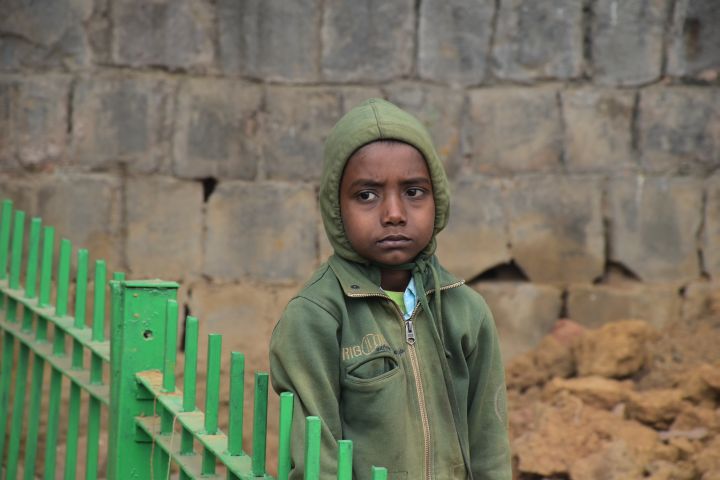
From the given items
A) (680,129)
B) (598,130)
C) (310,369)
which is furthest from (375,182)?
(680,129)

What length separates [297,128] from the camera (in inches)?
216

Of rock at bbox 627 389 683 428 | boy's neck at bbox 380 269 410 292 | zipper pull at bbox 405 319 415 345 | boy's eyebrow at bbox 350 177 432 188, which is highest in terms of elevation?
boy's eyebrow at bbox 350 177 432 188

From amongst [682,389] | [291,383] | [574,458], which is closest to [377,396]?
[291,383]

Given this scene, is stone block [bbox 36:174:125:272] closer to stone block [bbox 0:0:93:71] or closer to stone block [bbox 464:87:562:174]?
stone block [bbox 0:0:93:71]

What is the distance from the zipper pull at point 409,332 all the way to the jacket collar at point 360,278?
0.10 m

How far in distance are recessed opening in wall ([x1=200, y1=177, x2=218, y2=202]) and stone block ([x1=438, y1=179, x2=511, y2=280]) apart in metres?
1.12

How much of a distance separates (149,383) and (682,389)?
2779 millimetres

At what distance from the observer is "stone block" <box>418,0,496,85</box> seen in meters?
5.48

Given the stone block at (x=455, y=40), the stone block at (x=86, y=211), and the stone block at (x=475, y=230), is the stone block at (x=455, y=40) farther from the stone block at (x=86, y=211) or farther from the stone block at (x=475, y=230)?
the stone block at (x=86, y=211)

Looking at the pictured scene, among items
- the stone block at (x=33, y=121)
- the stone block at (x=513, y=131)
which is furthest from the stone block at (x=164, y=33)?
the stone block at (x=513, y=131)

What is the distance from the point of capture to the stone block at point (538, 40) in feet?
18.0

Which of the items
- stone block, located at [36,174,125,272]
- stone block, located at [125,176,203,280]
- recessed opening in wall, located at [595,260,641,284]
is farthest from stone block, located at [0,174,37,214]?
recessed opening in wall, located at [595,260,641,284]

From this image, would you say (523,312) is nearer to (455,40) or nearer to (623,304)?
(623,304)

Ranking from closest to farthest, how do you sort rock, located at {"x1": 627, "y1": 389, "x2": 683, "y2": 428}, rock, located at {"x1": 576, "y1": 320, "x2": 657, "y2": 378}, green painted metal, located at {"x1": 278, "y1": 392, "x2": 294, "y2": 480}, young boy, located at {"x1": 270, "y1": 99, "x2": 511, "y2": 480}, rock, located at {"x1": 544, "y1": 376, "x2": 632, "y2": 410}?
green painted metal, located at {"x1": 278, "y1": 392, "x2": 294, "y2": 480} < young boy, located at {"x1": 270, "y1": 99, "x2": 511, "y2": 480} < rock, located at {"x1": 627, "y1": 389, "x2": 683, "y2": 428} < rock, located at {"x1": 544, "y1": 376, "x2": 632, "y2": 410} < rock, located at {"x1": 576, "y1": 320, "x2": 657, "y2": 378}
